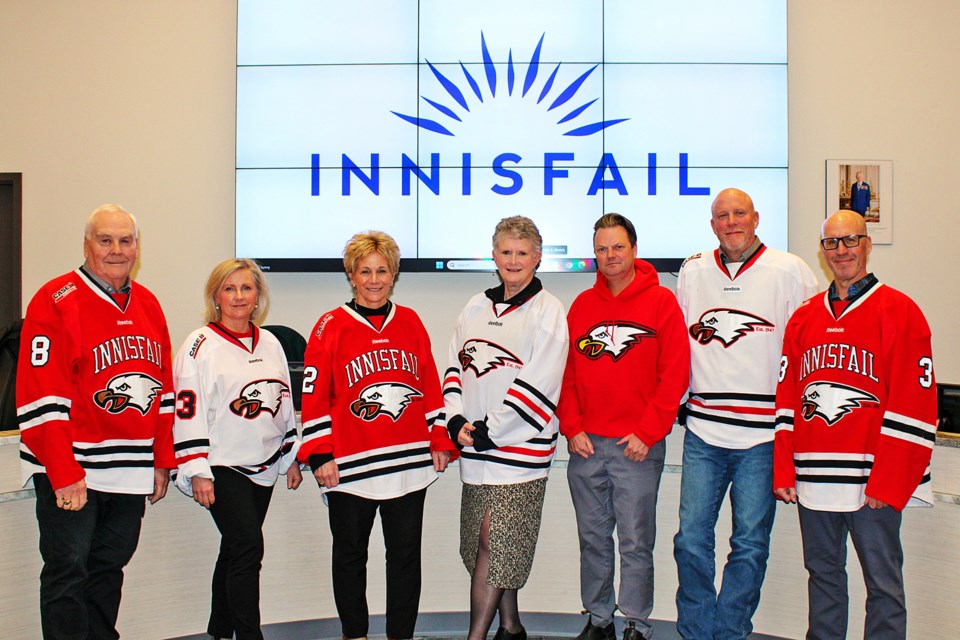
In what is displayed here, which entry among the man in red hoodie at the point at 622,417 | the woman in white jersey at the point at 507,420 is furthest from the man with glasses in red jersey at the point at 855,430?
the woman in white jersey at the point at 507,420

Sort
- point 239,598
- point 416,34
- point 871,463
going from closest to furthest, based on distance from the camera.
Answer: point 871,463 < point 239,598 < point 416,34

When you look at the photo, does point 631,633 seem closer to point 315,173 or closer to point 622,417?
point 622,417

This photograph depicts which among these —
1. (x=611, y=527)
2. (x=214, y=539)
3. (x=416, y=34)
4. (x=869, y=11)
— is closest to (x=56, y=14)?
(x=416, y=34)

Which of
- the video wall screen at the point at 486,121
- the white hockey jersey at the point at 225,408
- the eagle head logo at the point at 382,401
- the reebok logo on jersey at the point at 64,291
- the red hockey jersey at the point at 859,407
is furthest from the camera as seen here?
the video wall screen at the point at 486,121

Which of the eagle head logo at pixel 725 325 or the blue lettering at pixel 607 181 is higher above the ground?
the blue lettering at pixel 607 181

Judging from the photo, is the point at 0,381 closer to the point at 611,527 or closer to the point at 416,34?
the point at 611,527

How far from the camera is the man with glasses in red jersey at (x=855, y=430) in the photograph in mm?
2396

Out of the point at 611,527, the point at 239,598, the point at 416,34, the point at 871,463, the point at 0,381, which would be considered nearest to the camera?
the point at 871,463

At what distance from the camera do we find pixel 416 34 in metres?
5.18

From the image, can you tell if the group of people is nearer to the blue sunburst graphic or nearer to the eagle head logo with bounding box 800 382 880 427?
the eagle head logo with bounding box 800 382 880 427

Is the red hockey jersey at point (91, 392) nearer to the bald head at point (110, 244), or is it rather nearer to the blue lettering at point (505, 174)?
the bald head at point (110, 244)

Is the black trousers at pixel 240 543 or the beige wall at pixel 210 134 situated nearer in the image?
the black trousers at pixel 240 543

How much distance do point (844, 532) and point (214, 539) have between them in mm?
2390

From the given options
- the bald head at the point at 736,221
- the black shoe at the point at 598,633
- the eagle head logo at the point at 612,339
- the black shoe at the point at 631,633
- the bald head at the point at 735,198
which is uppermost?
the bald head at the point at 735,198
